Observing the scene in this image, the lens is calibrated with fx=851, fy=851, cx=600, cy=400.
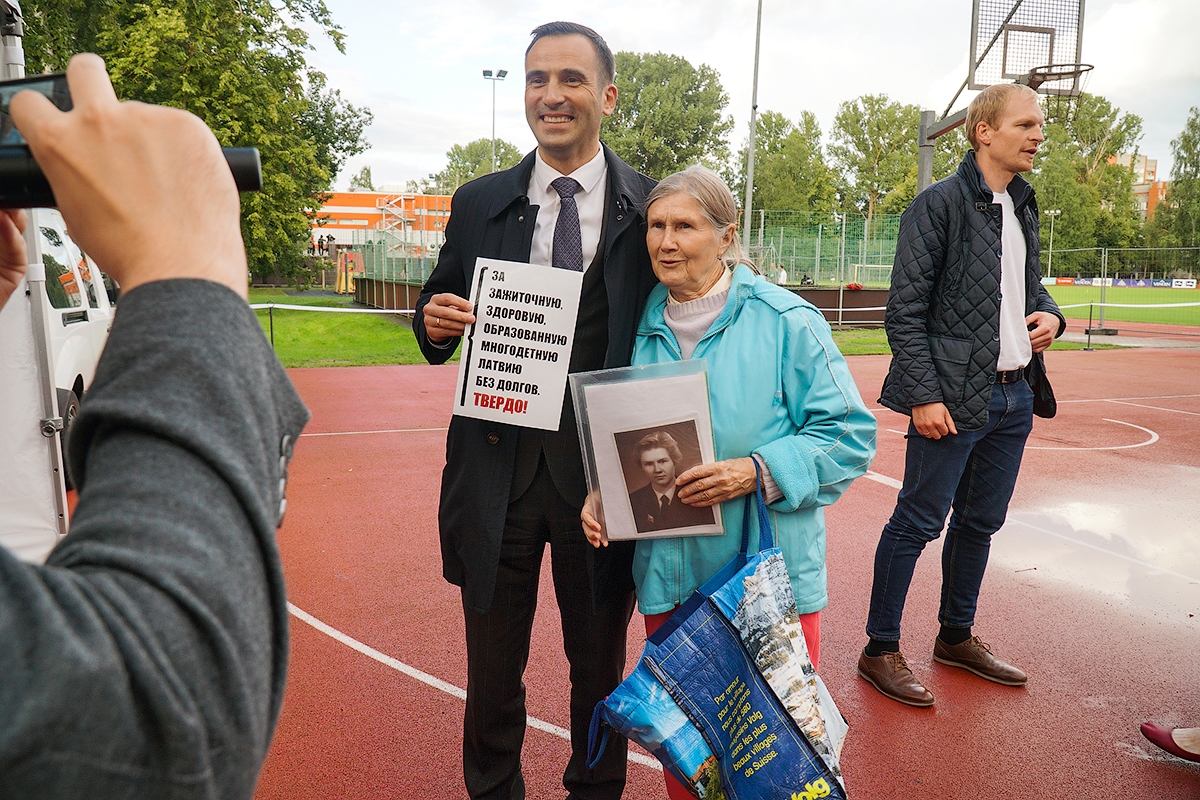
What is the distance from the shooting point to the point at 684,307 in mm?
2604

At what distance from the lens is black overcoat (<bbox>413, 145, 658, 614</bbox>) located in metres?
2.69

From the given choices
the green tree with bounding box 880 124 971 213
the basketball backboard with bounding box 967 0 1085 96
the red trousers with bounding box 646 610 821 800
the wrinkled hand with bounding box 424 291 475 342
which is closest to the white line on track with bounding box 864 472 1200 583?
the red trousers with bounding box 646 610 821 800

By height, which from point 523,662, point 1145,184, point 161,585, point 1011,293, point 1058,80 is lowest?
point 523,662

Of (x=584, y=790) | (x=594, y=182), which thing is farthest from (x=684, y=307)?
(x=584, y=790)

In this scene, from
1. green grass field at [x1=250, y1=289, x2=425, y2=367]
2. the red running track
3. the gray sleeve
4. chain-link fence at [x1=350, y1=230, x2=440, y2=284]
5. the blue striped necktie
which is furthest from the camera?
chain-link fence at [x1=350, y1=230, x2=440, y2=284]

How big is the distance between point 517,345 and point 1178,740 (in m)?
3.05

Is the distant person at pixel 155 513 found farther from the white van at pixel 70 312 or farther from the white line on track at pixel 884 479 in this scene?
the white line on track at pixel 884 479

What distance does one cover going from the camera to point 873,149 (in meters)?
70.5

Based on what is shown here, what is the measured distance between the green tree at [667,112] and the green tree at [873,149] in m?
13.9

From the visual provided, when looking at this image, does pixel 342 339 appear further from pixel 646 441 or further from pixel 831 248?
pixel 646 441

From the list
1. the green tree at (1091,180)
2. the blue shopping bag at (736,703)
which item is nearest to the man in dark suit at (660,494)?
the blue shopping bag at (736,703)

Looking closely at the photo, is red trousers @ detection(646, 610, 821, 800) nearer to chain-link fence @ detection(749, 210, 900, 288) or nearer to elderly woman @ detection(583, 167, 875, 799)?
elderly woman @ detection(583, 167, 875, 799)

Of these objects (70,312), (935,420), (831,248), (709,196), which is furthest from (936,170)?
(709,196)

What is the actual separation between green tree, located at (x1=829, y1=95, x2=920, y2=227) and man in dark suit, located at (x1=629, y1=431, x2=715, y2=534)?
236 feet
